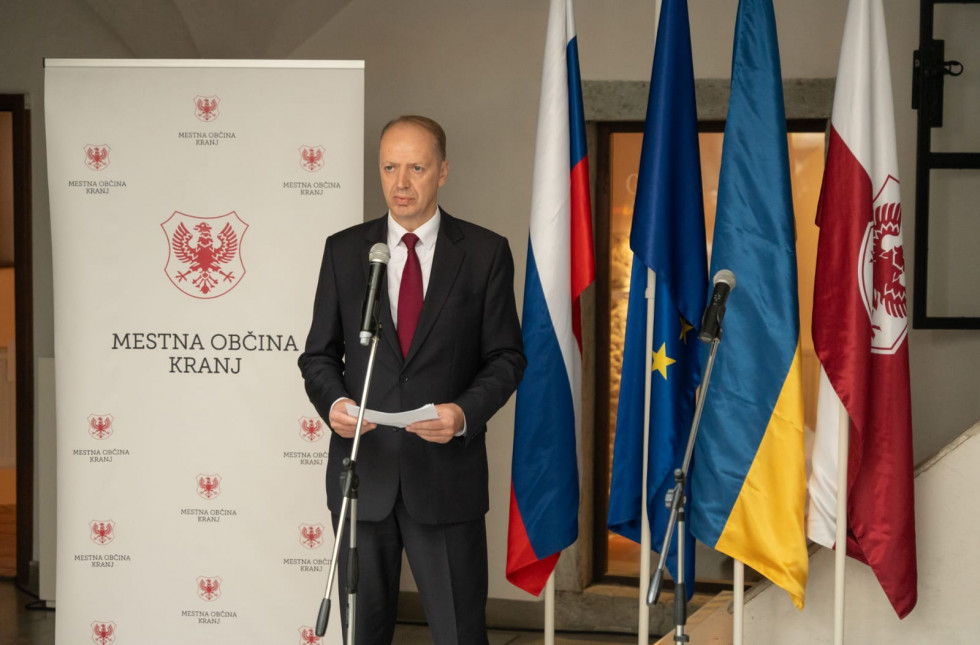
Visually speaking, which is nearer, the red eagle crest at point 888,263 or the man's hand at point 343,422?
the man's hand at point 343,422

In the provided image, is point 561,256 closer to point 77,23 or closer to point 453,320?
point 453,320

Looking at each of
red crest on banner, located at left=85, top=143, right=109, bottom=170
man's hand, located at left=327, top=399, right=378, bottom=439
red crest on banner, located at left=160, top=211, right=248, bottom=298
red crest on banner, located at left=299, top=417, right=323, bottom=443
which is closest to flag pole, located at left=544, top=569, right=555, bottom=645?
red crest on banner, located at left=299, top=417, right=323, bottom=443

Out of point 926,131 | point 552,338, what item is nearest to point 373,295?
point 552,338

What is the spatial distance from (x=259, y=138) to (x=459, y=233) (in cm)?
144

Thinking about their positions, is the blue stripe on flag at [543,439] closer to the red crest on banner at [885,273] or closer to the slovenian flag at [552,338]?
the slovenian flag at [552,338]

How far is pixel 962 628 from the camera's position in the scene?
3.07 meters

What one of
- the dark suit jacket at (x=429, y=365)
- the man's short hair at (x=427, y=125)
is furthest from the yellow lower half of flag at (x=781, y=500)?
the man's short hair at (x=427, y=125)

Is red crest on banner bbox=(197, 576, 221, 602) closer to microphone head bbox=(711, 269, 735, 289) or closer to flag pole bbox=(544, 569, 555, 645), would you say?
flag pole bbox=(544, 569, 555, 645)

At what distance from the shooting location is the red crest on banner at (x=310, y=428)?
3.79 metres

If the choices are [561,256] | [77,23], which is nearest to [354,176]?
[561,256]

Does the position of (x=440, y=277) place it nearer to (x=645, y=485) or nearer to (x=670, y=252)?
(x=670, y=252)

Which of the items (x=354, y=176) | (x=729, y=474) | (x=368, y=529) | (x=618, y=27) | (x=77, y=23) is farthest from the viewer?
(x=77, y=23)

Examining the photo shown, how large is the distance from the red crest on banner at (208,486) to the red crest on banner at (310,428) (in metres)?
0.35

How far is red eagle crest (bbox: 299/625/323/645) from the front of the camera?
3.74 m
